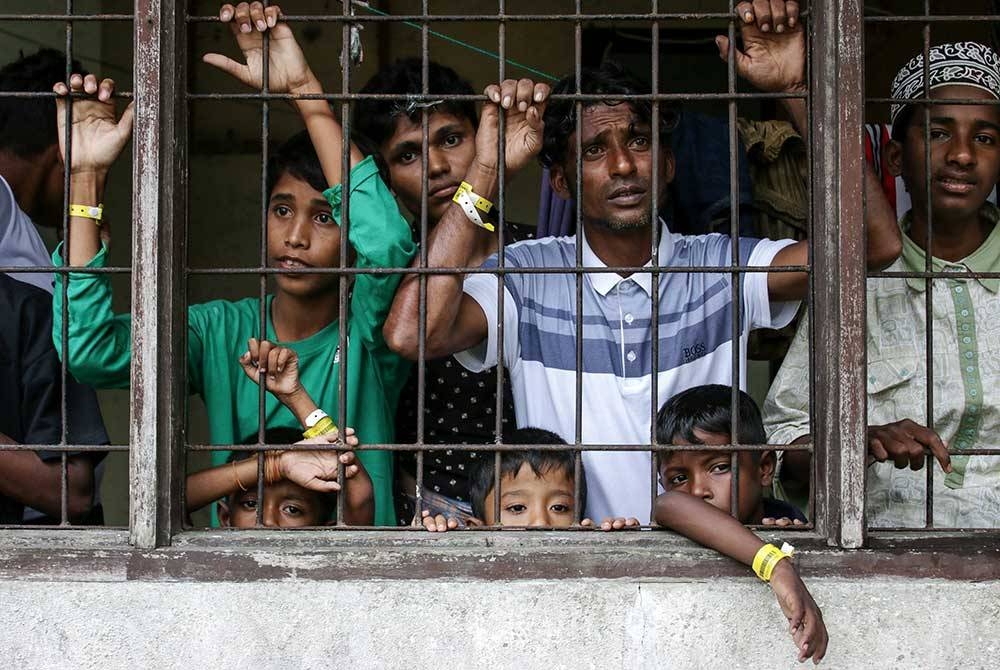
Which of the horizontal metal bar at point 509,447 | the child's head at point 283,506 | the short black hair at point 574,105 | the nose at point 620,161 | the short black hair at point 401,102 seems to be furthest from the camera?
the short black hair at point 401,102

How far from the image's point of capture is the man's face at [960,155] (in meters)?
3.35

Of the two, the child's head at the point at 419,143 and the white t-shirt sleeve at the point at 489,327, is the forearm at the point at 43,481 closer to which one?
the white t-shirt sleeve at the point at 489,327

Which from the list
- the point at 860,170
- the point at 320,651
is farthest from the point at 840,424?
the point at 320,651

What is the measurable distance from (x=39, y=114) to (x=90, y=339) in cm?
79

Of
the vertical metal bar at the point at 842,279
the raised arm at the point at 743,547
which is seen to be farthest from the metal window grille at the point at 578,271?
the raised arm at the point at 743,547

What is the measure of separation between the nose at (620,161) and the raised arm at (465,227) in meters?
0.37

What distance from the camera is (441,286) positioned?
3037 mm

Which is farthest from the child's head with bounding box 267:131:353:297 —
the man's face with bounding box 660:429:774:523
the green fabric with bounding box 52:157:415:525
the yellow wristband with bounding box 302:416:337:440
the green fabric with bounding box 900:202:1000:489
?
the green fabric with bounding box 900:202:1000:489

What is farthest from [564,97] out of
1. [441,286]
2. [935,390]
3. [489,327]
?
[935,390]

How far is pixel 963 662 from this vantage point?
279cm

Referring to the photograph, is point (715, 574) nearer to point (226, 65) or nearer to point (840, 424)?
point (840, 424)

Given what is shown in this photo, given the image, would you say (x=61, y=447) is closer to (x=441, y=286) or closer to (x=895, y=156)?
(x=441, y=286)

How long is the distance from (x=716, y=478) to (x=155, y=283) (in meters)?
1.36

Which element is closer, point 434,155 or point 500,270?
point 500,270
